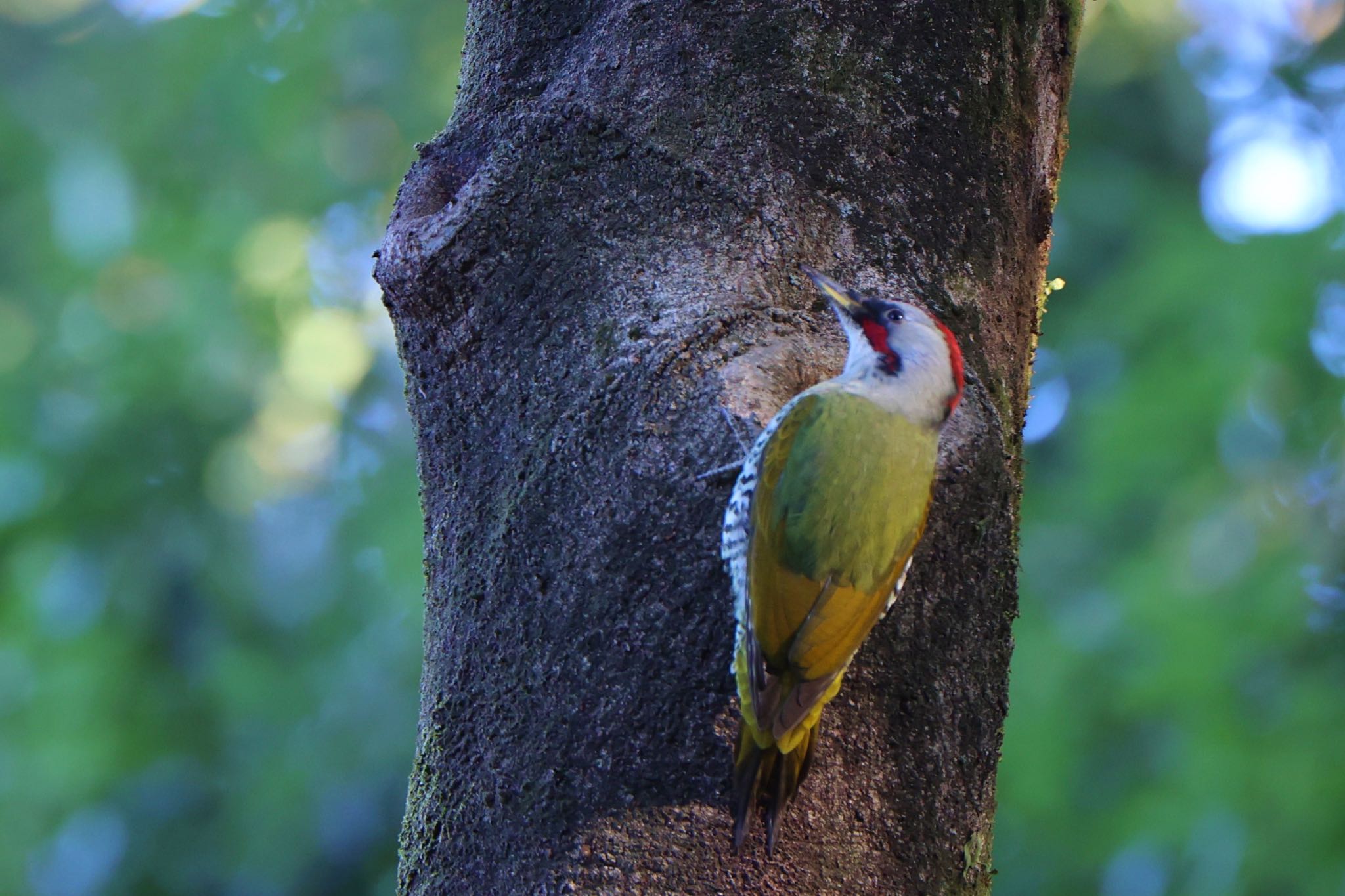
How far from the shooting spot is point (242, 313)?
5.51 metres

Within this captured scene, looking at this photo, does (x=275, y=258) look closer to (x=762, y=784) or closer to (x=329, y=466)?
(x=329, y=466)

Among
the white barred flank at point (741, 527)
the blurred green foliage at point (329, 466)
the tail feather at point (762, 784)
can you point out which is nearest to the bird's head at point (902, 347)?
the white barred flank at point (741, 527)

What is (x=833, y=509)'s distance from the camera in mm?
1725

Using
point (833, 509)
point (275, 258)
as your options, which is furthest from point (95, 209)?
point (833, 509)

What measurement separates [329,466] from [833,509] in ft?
14.6

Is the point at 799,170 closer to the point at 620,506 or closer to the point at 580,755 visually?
the point at 620,506

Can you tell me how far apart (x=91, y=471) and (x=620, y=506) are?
465 centimetres

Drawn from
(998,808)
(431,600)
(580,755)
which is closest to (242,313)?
(998,808)

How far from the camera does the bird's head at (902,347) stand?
1611 millimetres

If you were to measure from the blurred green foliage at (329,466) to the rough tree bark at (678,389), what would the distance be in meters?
2.46

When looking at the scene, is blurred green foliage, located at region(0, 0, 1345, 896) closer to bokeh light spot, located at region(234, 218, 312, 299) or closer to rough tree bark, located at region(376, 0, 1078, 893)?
bokeh light spot, located at region(234, 218, 312, 299)

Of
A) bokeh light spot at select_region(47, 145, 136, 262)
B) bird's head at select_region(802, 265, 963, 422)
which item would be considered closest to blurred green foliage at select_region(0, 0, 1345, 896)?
bokeh light spot at select_region(47, 145, 136, 262)

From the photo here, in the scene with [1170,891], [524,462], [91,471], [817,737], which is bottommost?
[1170,891]

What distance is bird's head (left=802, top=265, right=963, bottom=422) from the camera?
1.61 metres
